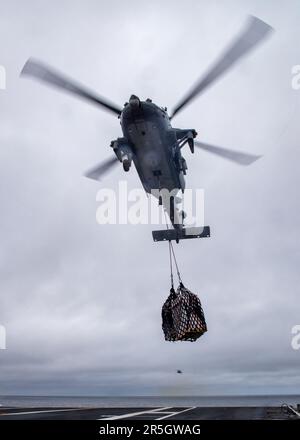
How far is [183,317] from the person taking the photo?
1792 cm

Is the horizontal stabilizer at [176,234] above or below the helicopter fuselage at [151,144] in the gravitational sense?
below

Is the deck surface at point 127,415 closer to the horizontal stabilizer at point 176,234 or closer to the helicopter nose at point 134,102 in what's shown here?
the horizontal stabilizer at point 176,234

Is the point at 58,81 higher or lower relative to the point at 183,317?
higher

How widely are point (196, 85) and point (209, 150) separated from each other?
4040 mm

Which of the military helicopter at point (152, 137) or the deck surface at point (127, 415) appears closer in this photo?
the military helicopter at point (152, 137)

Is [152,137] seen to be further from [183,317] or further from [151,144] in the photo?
[183,317]

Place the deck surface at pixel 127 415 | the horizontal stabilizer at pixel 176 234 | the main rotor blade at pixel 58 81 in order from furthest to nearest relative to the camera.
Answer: the deck surface at pixel 127 415, the horizontal stabilizer at pixel 176 234, the main rotor blade at pixel 58 81

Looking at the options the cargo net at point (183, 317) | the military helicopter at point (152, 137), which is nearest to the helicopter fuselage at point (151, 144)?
the military helicopter at point (152, 137)

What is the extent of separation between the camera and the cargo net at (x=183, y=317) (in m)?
17.7

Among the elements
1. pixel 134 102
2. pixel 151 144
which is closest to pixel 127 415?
pixel 151 144

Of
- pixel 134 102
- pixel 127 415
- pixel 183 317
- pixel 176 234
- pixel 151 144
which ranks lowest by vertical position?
pixel 127 415

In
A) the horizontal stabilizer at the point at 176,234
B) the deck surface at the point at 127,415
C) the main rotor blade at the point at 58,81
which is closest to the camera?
the main rotor blade at the point at 58,81

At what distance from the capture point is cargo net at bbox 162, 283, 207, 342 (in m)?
17.7
